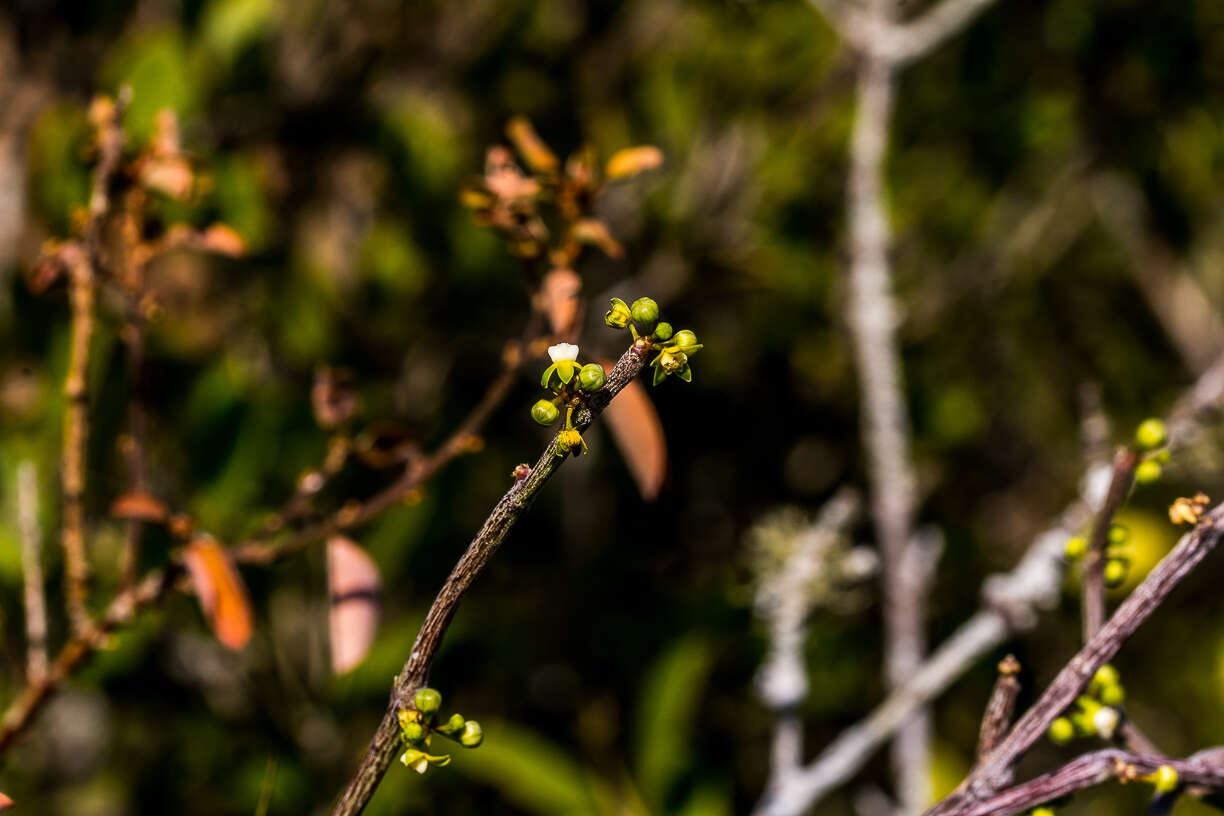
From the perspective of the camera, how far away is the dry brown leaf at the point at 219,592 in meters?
0.73

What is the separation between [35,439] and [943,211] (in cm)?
138

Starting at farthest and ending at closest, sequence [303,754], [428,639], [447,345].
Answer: [447,345] < [303,754] < [428,639]

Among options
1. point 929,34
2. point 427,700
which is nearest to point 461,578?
point 427,700

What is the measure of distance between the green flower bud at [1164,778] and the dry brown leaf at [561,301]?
0.46 m

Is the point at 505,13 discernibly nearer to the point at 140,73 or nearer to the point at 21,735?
the point at 140,73

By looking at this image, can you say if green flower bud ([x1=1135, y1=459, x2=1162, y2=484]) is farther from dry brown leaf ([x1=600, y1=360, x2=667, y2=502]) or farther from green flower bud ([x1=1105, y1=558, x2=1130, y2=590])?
dry brown leaf ([x1=600, y1=360, x2=667, y2=502])

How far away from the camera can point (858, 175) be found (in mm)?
1157

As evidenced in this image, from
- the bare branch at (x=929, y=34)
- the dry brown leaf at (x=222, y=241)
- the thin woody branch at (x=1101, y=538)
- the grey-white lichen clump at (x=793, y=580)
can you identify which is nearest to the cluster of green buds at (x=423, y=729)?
the thin woody branch at (x=1101, y=538)

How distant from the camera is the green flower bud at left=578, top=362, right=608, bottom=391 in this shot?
1.40 feet

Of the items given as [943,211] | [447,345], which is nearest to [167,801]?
[447,345]

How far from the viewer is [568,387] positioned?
0.45m

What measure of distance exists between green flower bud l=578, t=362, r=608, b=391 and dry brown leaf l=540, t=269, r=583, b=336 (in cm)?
30

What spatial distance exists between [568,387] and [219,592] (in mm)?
430

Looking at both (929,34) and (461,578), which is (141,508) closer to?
(461,578)
